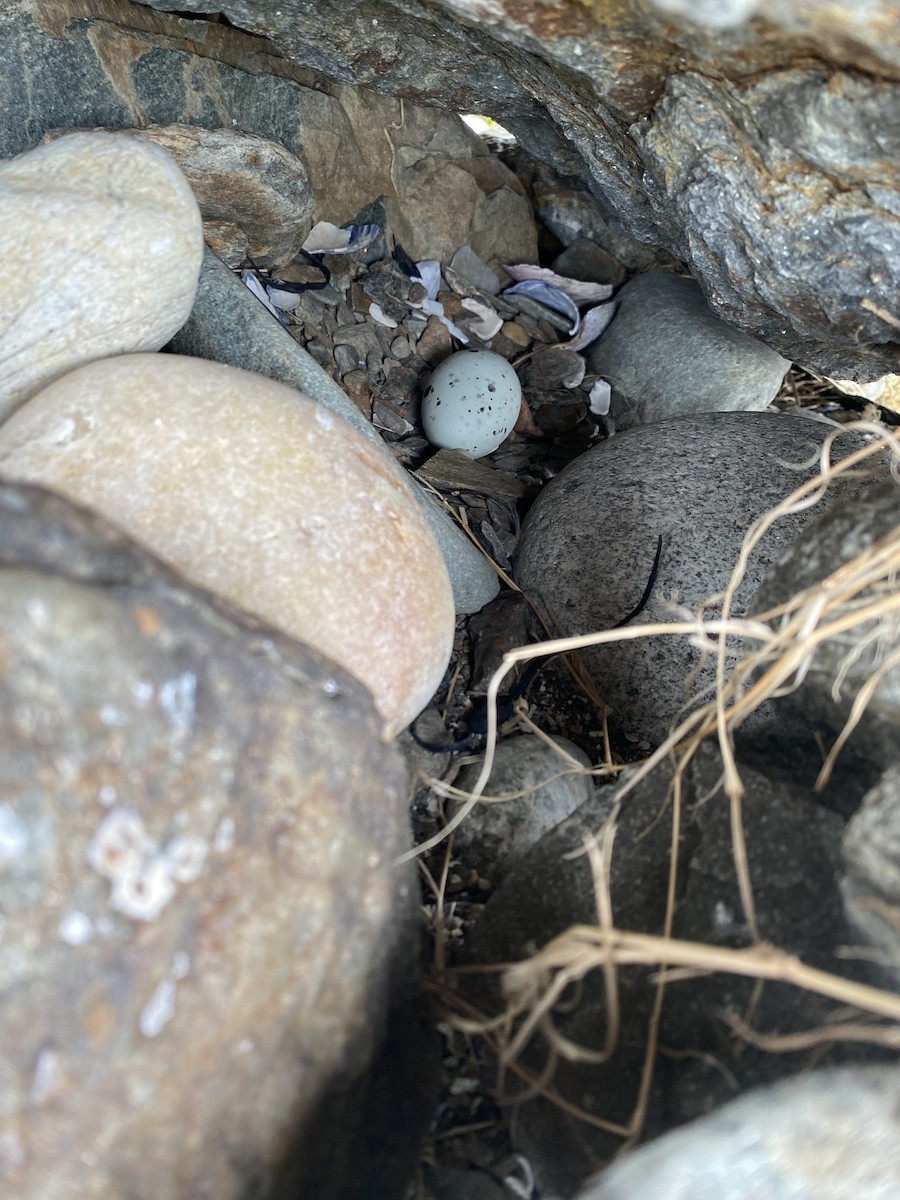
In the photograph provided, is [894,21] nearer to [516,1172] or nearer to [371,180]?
[516,1172]

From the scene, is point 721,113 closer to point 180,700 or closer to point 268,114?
point 268,114

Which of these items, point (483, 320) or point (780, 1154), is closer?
point (780, 1154)

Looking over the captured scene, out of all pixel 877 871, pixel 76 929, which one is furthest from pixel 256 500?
pixel 877 871

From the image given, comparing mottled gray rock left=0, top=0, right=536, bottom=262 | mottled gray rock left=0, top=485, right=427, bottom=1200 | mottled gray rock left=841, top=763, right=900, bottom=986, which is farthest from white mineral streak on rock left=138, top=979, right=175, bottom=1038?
mottled gray rock left=0, top=0, right=536, bottom=262

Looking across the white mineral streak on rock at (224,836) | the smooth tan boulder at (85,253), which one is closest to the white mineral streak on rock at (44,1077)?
the white mineral streak on rock at (224,836)

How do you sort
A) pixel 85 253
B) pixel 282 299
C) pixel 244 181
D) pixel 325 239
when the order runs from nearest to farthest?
1. pixel 85 253
2. pixel 244 181
3. pixel 282 299
4. pixel 325 239

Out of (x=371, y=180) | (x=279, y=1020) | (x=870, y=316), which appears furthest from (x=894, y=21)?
(x=371, y=180)

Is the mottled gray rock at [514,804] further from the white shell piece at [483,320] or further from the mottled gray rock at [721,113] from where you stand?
the white shell piece at [483,320]
